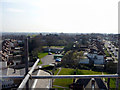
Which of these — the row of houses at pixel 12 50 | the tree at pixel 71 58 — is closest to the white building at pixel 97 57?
the tree at pixel 71 58

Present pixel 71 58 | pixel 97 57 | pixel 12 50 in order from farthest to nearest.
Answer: pixel 97 57 → pixel 71 58 → pixel 12 50

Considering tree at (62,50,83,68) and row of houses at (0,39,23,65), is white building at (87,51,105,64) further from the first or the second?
row of houses at (0,39,23,65)

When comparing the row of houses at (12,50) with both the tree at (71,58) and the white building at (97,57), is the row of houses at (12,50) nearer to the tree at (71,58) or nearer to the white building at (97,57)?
the tree at (71,58)

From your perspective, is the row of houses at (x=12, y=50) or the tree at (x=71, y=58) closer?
the row of houses at (x=12, y=50)

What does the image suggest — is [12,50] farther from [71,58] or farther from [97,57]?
[97,57]

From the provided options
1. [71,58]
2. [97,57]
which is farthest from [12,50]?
[97,57]

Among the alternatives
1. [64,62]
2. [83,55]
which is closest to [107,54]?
[83,55]

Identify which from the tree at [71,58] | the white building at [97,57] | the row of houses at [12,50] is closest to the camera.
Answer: the row of houses at [12,50]

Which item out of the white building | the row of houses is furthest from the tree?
the row of houses

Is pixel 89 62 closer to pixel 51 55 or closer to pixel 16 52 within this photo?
pixel 51 55

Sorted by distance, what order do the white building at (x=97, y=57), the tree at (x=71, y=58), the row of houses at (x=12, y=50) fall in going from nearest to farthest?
the row of houses at (x=12, y=50) < the tree at (x=71, y=58) < the white building at (x=97, y=57)

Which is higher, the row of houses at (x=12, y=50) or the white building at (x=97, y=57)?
the row of houses at (x=12, y=50)
